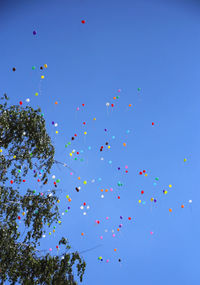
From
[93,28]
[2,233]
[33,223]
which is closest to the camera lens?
[2,233]

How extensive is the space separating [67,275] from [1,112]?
2.90 meters

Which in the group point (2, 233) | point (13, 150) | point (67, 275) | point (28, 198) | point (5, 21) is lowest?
point (67, 275)

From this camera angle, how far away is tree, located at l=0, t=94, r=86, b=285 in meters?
6.80

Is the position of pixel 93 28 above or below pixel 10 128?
above

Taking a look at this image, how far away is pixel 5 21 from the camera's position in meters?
11.1

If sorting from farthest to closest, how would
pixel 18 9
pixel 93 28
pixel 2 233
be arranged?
pixel 93 28
pixel 18 9
pixel 2 233

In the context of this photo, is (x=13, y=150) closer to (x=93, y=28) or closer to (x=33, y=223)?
(x=33, y=223)

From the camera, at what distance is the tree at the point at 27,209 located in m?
6.80

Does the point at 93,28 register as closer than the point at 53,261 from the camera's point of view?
No

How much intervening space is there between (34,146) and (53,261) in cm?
194

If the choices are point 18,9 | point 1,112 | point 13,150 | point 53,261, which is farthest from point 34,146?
point 18,9

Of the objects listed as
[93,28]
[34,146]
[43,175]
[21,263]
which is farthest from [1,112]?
[93,28]

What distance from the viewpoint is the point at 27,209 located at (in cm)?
720

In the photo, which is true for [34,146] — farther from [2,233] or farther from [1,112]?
[2,233]
